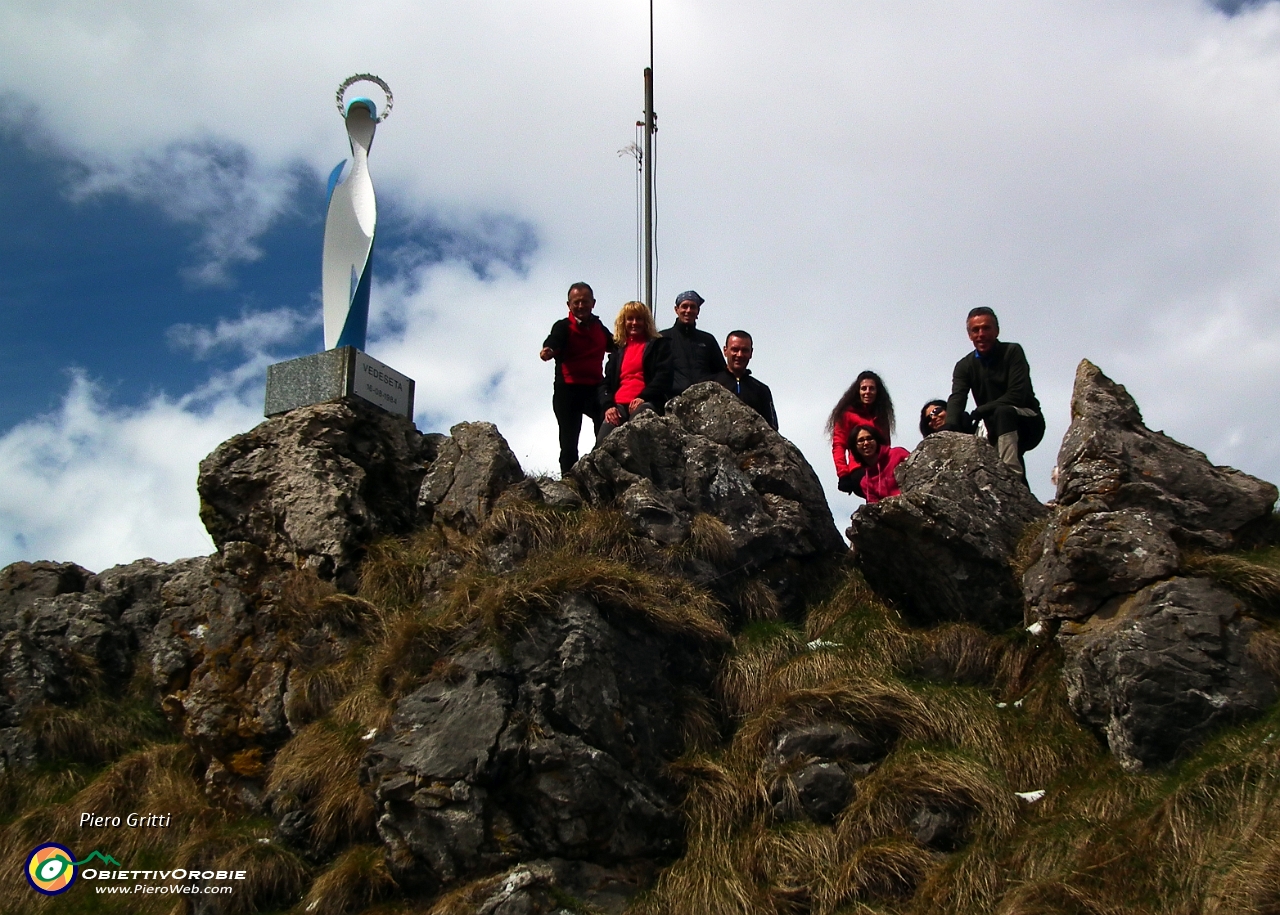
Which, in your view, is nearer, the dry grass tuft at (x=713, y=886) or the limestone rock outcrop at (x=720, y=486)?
the dry grass tuft at (x=713, y=886)

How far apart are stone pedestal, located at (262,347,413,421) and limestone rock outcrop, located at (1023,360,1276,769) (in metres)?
7.18

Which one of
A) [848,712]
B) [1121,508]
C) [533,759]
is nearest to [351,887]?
[533,759]

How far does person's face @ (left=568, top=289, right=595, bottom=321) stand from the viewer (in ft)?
39.9

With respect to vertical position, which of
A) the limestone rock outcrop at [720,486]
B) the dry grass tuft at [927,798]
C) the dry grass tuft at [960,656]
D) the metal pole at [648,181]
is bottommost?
the dry grass tuft at [927,798]

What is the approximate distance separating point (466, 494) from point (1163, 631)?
6.00 meters

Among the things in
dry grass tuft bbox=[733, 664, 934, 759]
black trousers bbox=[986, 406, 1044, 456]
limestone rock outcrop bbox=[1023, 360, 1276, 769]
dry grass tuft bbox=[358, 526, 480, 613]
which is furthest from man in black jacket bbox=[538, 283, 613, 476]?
limestone rock outcrop bbox=[1023, 360, 1276, 769]

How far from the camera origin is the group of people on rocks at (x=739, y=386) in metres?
10.4

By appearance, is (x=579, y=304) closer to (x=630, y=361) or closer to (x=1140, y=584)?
(x=630, y=361)

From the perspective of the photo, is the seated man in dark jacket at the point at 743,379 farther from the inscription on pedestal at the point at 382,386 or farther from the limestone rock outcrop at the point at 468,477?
the inscription on pedestal at the point at 382,386

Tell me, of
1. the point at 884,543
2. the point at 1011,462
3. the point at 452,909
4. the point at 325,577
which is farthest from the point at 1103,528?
the point at 325,577

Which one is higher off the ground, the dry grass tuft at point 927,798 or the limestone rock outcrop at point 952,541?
the limestone rock outcrop at point 952,541

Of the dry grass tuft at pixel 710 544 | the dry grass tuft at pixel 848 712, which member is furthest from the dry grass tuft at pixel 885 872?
the dry grass tuft at pixel 710 544

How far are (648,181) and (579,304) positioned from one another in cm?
594

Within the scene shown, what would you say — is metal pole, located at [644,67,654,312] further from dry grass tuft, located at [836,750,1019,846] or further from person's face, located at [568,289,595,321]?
dry grass tuft, located at [836,750,1019,846]
